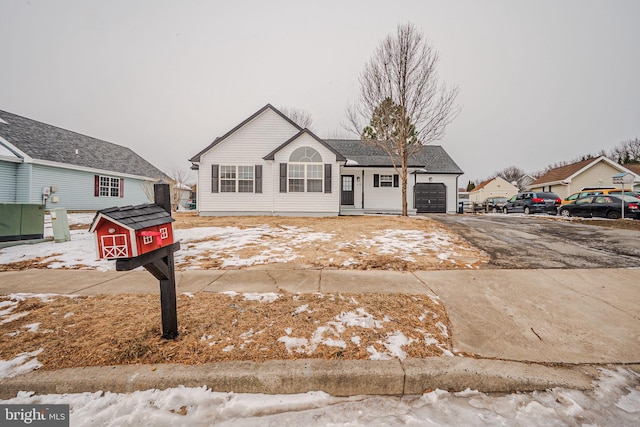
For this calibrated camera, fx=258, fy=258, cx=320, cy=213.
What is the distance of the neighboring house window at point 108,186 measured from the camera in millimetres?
18078

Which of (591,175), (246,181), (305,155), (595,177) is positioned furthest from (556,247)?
(595,177)

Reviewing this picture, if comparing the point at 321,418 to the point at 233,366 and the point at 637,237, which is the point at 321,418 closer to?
the point at 233,366

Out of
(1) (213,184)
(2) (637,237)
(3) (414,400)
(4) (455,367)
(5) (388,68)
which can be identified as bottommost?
(3) (414,400)

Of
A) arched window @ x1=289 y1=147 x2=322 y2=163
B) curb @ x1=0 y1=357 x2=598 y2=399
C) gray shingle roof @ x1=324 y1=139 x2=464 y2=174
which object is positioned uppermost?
gray shingle roof @ x1=324 y1=139 x2=464 y2=174

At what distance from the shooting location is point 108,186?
18891 mm

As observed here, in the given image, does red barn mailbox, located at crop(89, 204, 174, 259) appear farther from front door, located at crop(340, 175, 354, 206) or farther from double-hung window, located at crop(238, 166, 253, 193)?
front door, located at crop(340, 175, 354, 206)

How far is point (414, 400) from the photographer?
2.05 meters

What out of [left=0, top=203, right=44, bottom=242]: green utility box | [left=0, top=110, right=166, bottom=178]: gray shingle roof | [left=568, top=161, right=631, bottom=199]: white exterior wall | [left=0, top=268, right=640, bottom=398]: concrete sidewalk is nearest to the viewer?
[left=0, top=268, right=640, bottom=398]: concrete sidewalk

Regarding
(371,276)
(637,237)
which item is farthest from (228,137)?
(637,237)

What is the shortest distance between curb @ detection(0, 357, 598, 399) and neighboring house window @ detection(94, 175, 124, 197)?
20.9m

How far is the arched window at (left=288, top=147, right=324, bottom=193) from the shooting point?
13.1 m

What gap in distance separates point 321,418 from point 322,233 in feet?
21.8

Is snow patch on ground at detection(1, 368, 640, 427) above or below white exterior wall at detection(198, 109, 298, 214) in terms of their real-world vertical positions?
below

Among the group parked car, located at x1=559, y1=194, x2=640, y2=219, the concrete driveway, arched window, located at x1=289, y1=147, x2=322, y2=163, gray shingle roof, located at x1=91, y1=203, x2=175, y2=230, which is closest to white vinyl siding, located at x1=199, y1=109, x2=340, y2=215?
arched window, located at x1=289, y1=147, x2=322, y2=163
